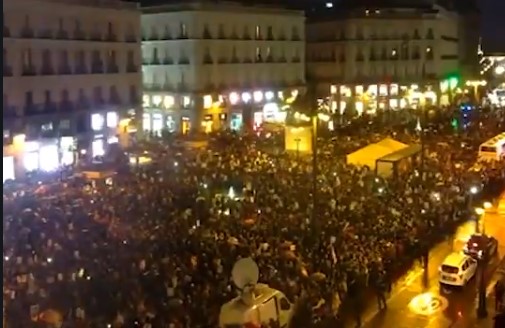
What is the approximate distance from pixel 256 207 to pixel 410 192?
306cm

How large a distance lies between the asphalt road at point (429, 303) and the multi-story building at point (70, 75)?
805 centimetres

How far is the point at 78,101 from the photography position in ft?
69.6

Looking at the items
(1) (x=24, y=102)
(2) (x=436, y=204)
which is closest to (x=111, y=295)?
(2) (x=436, y=204)

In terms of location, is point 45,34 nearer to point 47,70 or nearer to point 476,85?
point 47,70

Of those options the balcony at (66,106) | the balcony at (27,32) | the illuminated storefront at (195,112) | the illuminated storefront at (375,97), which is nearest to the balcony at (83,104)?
the balcony at (66,106)

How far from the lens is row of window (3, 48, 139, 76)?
749 inches

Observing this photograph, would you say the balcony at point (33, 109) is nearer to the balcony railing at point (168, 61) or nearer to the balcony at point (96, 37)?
the balcony at point (96, 37)

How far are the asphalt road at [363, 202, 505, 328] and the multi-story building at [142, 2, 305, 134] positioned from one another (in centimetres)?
1706

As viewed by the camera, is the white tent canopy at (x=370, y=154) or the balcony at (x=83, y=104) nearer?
the white tent canopy at (x=370, y=154)

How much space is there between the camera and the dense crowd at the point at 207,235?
24.7 feet

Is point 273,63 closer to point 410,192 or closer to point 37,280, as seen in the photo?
point 410,192

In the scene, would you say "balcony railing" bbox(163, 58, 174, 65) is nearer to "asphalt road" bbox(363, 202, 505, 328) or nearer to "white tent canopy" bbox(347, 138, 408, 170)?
"white tent canopy" bbox(347, 138, 408, 170)

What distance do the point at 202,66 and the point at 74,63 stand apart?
745 cm

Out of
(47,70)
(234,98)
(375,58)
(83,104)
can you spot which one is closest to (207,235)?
(47,70)
